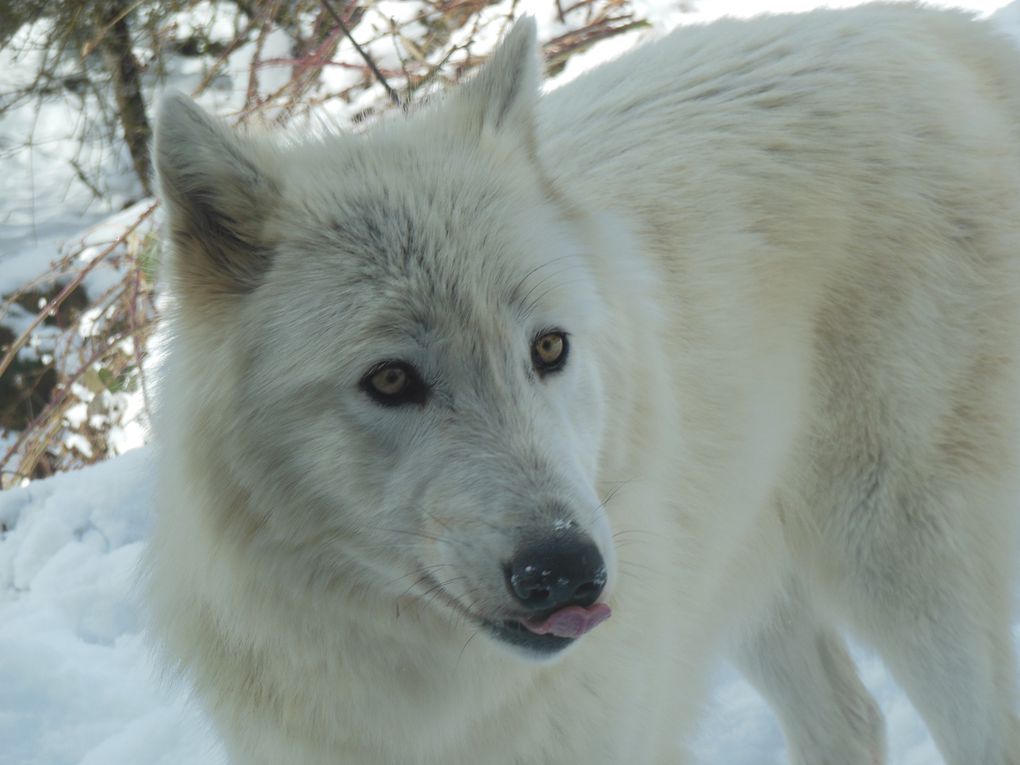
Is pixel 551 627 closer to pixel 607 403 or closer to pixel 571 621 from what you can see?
pixel 571 621

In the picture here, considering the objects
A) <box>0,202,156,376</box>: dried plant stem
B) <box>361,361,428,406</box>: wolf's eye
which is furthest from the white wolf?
<box>0,202,156,376</box>: dried plant stem

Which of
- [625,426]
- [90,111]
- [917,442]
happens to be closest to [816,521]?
[917,442]

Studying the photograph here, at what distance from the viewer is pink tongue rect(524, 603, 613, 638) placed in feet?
6.06

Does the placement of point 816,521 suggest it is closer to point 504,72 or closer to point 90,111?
point 504,72

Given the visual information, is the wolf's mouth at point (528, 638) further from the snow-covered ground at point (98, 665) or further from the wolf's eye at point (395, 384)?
the snow-covered ground at point (98, 665)

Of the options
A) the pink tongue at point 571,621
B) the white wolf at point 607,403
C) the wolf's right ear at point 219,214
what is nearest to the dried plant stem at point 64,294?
the white wolf at point 607,403

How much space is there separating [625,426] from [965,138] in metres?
1.28

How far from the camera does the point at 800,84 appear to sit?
2.97 m

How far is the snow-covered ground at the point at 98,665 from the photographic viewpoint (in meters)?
3.52

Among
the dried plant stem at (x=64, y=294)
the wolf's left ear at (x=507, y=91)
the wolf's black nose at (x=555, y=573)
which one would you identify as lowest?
the dried plant stem at (x=64, y=294)

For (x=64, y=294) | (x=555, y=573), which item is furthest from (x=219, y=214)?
(x=64, y=294)

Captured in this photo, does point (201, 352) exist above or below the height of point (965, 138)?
above

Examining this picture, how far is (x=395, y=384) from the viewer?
1.99 m

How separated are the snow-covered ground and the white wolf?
0.95 feet
